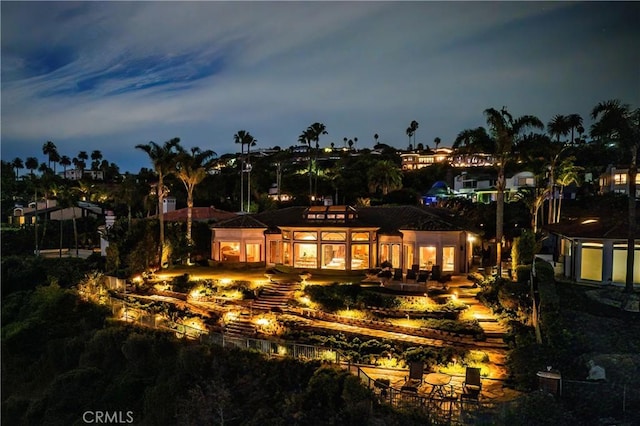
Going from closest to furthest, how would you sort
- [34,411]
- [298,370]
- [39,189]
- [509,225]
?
[298,370], [34,411], [509,225], [39,189]

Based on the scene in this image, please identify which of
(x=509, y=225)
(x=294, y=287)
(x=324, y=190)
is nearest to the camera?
(x=294, y=287)

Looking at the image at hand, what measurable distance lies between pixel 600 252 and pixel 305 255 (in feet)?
42.6

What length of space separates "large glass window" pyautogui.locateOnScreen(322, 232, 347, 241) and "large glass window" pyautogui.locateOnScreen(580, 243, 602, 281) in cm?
1037

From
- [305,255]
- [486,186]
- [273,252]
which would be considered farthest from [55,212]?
[486,186]

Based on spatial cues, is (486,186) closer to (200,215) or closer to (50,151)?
(200,215)

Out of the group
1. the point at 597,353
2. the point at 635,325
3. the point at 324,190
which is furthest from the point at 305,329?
the point at 324,190

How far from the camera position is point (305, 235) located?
23562mm

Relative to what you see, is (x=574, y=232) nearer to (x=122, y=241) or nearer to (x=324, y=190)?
(x=122, y=241)

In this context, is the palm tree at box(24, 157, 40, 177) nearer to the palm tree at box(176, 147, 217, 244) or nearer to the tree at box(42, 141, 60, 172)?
the tree at box(42, 141, 60, 172)

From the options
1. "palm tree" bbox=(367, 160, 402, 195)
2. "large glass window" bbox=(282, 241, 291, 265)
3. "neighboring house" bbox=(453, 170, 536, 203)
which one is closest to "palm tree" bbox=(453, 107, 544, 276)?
"large glass window" bbox=(282, 241, 291, 265)

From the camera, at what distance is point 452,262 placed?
21.2 meters

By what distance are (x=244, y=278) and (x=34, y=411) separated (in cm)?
951

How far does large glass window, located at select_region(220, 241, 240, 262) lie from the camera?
82.8ft

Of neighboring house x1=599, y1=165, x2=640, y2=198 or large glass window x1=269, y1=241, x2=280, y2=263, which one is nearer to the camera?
large glass window x1=269, y1=241, x2=280, y2=263
